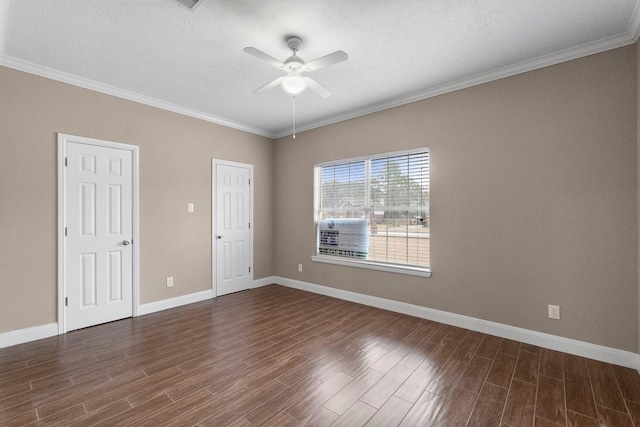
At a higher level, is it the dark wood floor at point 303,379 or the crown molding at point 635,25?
the crown molding at point 635,25

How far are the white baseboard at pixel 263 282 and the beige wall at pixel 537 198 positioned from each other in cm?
231

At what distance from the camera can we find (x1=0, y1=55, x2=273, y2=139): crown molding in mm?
Result: 2860

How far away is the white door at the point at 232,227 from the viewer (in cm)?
459

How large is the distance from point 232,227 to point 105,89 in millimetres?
2430

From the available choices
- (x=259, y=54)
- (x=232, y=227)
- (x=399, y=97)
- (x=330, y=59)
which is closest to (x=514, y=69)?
(x=399, y=97)

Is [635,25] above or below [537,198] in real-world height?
above

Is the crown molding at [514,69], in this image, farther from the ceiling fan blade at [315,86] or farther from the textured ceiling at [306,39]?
the ceiling fan blade at [315,86]

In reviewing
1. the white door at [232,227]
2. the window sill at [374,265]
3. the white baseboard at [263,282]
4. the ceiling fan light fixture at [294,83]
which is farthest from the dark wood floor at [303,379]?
the ceiling fan light fixture at [294,83]

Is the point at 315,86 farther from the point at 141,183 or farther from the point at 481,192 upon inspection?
the point at 141,183

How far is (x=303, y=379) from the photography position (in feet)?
7.49

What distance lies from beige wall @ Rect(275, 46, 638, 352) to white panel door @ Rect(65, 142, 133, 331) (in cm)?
339

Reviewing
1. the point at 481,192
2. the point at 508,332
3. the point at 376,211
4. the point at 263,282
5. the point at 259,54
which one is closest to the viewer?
the point at 259,54

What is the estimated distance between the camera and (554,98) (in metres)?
2.77

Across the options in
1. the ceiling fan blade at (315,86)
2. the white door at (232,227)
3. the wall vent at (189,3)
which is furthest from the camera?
the white door at (232,227)
